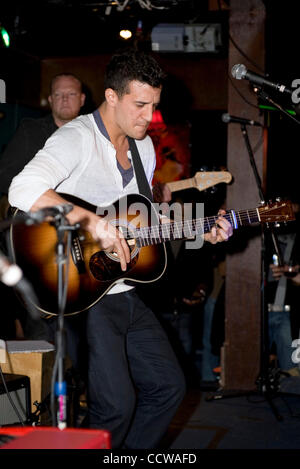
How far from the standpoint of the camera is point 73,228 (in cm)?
186

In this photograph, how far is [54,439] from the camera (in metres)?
1.62

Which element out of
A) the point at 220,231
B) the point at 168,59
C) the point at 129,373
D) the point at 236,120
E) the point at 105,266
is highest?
the point at 168,59

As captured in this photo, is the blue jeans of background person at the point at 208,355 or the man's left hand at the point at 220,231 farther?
the blue jeans of background person at the point at 208,355

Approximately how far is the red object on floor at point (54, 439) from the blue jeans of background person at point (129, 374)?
96 cm

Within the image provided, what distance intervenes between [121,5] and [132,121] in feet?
11.1

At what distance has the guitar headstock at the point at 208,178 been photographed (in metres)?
4.69

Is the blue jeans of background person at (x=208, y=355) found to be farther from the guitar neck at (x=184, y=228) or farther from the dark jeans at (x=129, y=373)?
the dark jeans at (x=129, y=373)

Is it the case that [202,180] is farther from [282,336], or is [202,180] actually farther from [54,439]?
[54,439]

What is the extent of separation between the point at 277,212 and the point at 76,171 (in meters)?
1.27

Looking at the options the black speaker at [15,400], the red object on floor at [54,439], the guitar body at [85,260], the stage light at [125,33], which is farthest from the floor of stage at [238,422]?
the stage light at [125,33]

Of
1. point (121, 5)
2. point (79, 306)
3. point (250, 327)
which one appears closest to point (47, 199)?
point (79, 306)

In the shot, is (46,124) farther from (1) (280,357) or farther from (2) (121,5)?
(1) (280,357)

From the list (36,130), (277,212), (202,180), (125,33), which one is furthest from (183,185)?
(125,33)

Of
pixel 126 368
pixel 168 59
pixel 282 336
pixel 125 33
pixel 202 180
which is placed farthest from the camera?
pixel 168 59
